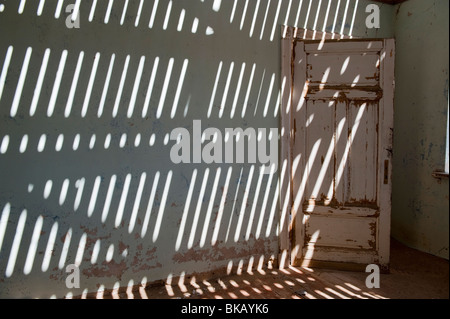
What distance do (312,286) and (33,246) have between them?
7.34ft

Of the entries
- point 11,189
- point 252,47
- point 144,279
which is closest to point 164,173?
point 144,279

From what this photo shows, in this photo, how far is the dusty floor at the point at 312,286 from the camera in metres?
2.61

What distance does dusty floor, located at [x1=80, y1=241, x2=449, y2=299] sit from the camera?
2.61 metres

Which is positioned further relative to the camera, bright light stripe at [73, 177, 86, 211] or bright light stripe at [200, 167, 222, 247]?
bright light stripe at [200, 167, 222, 247]

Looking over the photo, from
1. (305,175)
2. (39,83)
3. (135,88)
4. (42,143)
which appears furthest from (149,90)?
(305,175)

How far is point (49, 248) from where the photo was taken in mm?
2381

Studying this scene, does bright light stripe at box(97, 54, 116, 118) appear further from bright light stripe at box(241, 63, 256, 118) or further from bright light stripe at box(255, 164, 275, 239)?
bright light stripe at box(255, 164, 275, 239)

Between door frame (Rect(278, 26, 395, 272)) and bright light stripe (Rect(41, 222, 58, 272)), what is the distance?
1.96 metres

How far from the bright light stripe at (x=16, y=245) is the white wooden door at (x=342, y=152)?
2283 millimetres

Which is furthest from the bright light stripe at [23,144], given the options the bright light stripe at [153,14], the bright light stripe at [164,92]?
the bright light stripe at [153,14]

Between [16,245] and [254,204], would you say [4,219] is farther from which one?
[254,204]

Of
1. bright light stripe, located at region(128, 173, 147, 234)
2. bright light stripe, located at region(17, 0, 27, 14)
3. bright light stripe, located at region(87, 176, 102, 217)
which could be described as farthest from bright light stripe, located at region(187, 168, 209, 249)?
bright light stripe, located at region(17, 0, 27, 14)

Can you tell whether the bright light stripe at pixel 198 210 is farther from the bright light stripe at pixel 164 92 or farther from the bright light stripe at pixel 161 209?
the bright light stripe at pixel 164 92

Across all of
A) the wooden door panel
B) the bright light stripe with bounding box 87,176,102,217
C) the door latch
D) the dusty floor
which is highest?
the wooden door panel
